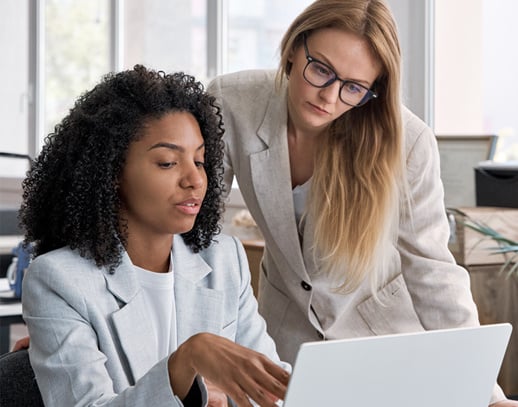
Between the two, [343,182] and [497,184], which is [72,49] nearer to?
[497,184]

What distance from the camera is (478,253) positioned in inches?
103

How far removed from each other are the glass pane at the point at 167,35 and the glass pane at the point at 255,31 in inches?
7.0

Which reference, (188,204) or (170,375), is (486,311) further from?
(170,375)

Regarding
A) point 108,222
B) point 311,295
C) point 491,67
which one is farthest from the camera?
point 491,67

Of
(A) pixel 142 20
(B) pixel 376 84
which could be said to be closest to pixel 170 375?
(B) pixel 376 84

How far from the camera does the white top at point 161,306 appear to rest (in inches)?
55.8

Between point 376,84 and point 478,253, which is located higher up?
point 376,84

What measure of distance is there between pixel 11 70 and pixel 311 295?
522 centimetres

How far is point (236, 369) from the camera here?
3.15 ft

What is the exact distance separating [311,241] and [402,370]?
840 mm

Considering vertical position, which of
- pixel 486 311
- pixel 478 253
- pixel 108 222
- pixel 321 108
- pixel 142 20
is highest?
pixel 142 20

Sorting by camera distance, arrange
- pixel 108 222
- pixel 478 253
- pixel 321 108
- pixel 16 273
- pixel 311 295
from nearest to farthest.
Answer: pixel 108 222 → pixel 321 108 → pixel 311 295 → pixel 478 253 → pixel 16 273

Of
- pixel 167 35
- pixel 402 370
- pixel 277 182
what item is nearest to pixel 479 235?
pixel 277 182

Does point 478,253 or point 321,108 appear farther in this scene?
point 478,253
